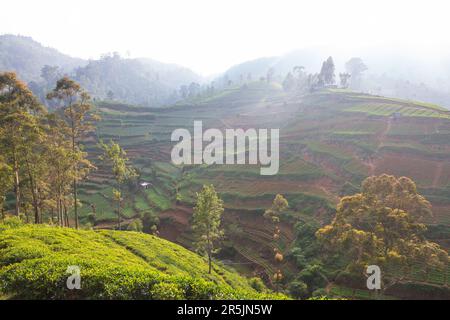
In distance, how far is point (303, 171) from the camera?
218 ft

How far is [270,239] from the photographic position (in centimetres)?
5144

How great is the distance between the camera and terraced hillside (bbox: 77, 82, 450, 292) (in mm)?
52281

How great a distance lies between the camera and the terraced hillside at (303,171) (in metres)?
52.3

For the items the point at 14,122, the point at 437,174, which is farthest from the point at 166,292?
the point at 437,174

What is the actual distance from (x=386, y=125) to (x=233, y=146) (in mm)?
43263

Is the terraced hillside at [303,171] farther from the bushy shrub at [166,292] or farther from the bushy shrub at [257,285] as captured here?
the bushy shrub at [166,292]

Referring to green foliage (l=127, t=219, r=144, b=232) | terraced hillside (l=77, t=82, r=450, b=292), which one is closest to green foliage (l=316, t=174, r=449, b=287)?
terraced hillside (l=77, t=82, r=450, b=292)

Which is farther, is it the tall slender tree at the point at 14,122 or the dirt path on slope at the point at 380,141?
the dirt path on slope at the point at 380,141

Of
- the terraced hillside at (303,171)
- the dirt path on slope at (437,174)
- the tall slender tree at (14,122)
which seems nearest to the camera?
the tall slender tree at (14,122)

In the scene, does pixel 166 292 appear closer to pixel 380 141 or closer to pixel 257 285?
pixel 257 285

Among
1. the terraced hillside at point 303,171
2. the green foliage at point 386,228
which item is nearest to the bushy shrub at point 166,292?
the green foliage at point 386,228

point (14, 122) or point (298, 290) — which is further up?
point (14, 122)
